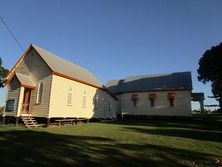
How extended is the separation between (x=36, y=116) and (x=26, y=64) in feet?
19.5

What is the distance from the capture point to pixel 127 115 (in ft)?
125

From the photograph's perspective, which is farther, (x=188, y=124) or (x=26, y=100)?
(x=188, y=124)

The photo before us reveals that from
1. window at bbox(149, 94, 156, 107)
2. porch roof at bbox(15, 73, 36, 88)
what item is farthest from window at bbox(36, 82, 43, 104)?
window at bbox(149, 94, 156, 107)

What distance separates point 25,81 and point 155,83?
2427 centimetres

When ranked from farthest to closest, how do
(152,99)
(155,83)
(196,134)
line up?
(155,83)
(152,99)
(196,134)

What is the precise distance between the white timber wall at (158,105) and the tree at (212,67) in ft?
13.2

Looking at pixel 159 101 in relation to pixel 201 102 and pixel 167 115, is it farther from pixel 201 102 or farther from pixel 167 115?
pixel 201 102

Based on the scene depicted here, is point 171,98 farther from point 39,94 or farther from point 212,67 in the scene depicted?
point 39,94

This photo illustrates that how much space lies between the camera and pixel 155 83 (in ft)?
125

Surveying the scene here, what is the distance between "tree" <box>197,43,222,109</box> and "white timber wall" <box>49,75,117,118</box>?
15.9 metres

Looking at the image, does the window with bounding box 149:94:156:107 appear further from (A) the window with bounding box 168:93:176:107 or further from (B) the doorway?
(B) the doorway

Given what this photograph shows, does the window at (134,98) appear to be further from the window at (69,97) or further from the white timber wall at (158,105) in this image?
the window at (69,97)

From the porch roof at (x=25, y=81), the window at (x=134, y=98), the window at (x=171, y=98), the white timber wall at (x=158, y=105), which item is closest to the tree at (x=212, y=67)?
the white timber wall at (x=158, y=105)

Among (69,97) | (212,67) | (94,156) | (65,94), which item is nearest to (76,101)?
(69,97)
